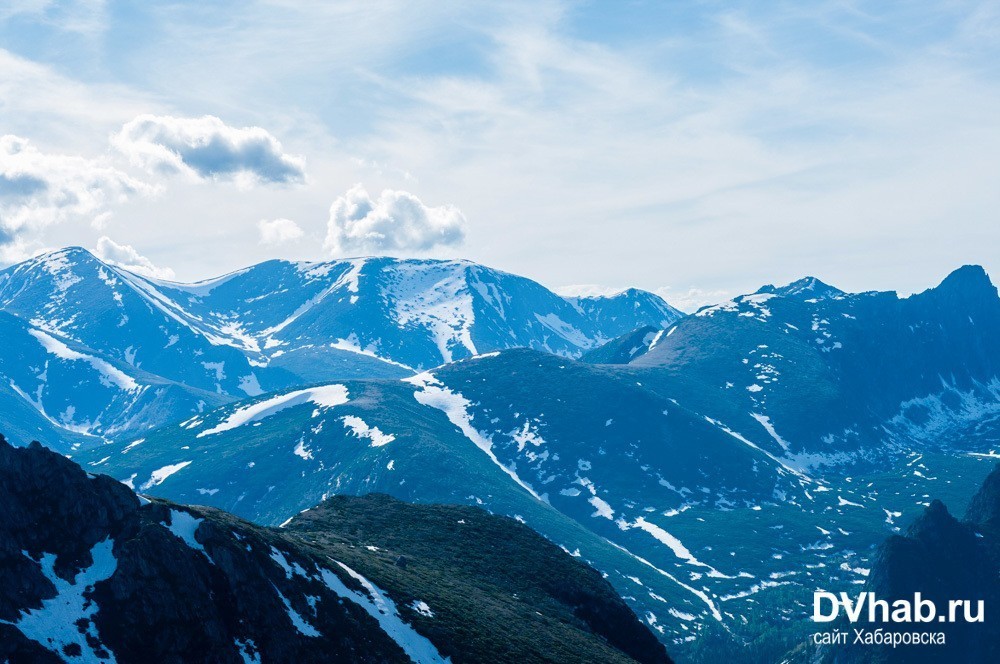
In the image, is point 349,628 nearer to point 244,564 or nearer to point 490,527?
point 244,564

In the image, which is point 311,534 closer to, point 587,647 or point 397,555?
point 397,555

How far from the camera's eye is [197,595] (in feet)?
322

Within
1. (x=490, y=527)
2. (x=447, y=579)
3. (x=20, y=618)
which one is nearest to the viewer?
(x=20, y=618)

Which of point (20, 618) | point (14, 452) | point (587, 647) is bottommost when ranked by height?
point (587, 647)

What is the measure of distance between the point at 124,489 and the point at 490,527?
103m

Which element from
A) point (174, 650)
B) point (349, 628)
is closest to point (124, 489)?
point (174, 650)

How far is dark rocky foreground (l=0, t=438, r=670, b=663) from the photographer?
294 feet

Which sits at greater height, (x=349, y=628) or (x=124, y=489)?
(x=124, y=489)

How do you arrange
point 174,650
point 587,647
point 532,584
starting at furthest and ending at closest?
point 532,584 → point 587,647 → point 174,650

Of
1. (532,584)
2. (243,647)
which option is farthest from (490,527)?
(243,647)

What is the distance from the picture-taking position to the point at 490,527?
197500mm

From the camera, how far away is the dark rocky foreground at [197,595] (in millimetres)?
89625

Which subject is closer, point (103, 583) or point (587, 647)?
point (103, 583)

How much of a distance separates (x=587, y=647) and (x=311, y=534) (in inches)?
2052
